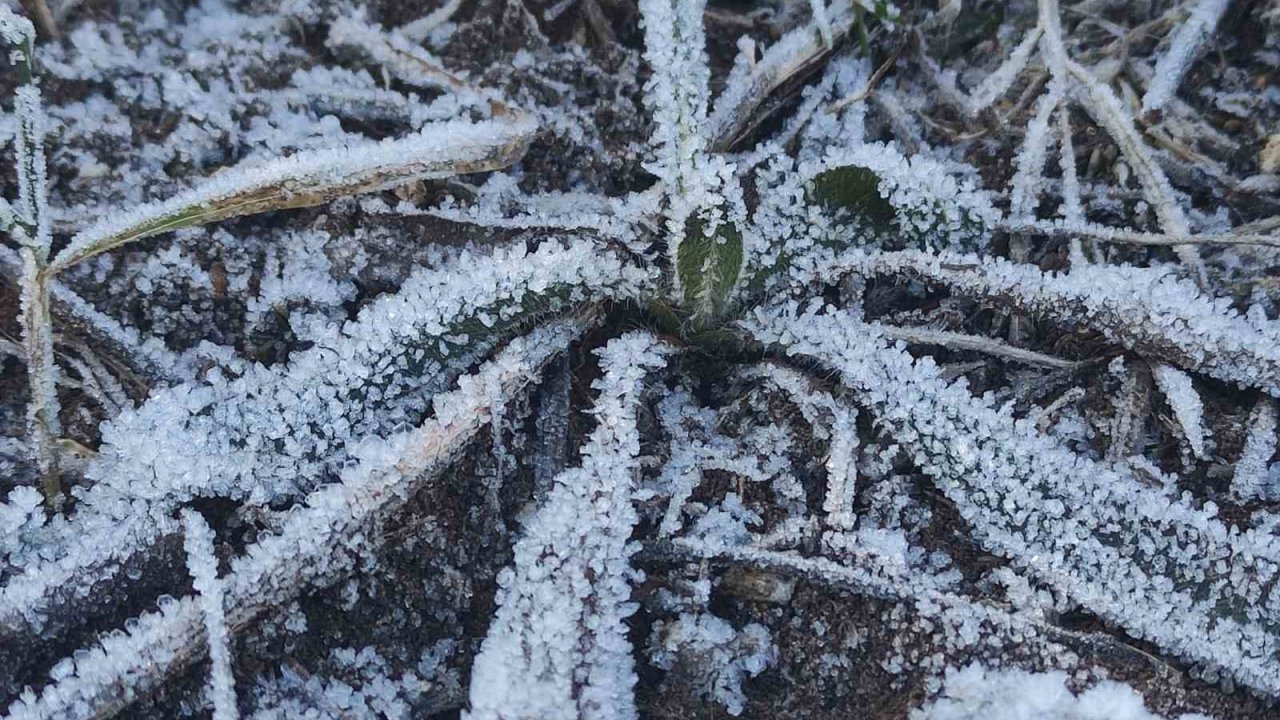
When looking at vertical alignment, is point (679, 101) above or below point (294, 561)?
above

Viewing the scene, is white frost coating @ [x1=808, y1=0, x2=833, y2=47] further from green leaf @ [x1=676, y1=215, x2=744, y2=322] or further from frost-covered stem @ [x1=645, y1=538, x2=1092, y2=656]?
frost-covered stem @ [x1=645, y1=538, x2=1092, y2=656]

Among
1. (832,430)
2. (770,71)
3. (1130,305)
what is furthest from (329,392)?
(1130,305)

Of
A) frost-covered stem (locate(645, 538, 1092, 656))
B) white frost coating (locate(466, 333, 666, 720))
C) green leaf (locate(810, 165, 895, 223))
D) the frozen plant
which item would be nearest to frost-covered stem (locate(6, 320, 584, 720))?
the frozen plant

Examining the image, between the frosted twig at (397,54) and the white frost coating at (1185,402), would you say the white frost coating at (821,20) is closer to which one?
the frosted twig at (397,54)

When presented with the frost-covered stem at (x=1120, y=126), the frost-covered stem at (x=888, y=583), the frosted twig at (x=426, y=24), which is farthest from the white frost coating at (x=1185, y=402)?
the frosted twig at (x=426, y=24)

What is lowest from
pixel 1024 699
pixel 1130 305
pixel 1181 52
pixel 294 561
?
pixel 1024 699

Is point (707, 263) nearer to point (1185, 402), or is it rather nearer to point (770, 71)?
point (770, 71)
